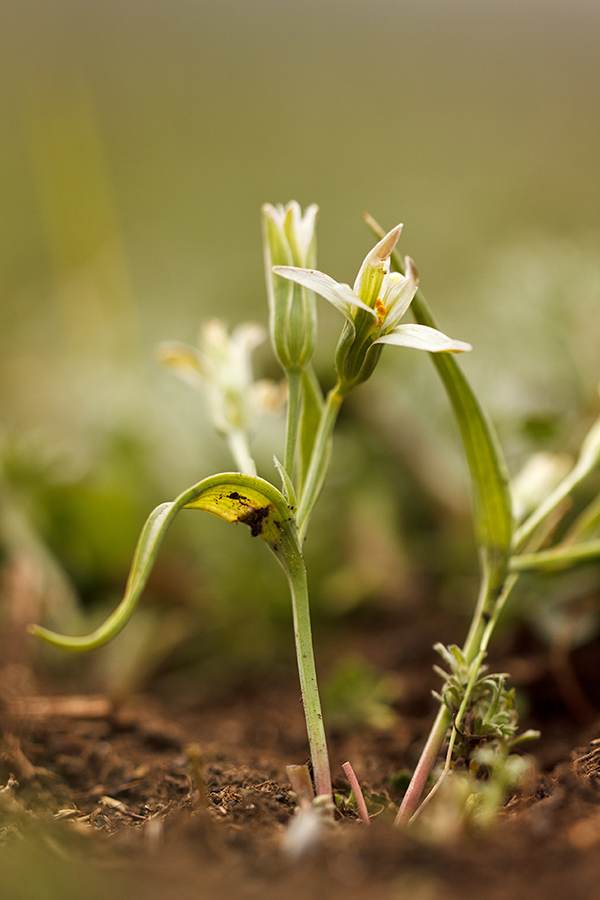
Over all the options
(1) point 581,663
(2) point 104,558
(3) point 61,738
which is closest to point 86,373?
(2) point 104,558

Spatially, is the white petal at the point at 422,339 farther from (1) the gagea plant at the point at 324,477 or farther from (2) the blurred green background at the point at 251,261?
(2) the blurred green background at the point at 251,261

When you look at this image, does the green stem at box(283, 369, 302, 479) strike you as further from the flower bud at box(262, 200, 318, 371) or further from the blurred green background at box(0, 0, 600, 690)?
the blurred green background at box(0, 0, 600, 690)

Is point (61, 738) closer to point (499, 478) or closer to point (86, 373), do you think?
point (499, 478)

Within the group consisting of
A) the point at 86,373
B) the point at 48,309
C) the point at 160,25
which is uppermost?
the point at 160,25

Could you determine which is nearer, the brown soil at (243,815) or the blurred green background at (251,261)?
the brown soil at (243,815)

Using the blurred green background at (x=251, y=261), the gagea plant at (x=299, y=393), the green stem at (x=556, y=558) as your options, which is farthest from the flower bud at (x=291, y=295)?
the blurred green background at (x=251, y=261)

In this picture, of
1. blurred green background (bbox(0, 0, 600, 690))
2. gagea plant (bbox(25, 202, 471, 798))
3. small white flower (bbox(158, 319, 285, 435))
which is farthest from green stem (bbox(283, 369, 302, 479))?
blurred green background (bbox(0, 0, 600, 690))

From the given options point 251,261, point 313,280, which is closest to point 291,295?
point 313,280
